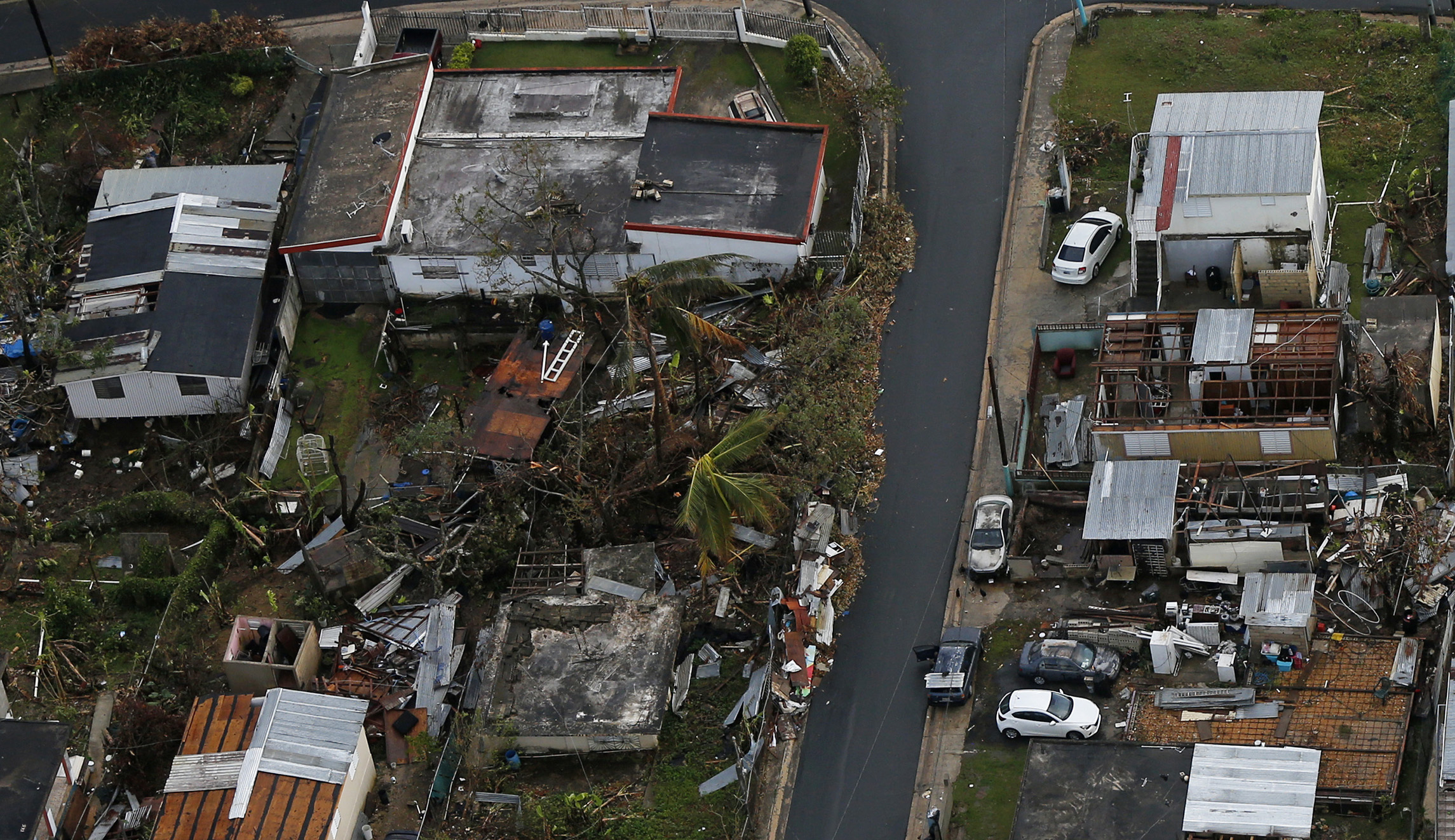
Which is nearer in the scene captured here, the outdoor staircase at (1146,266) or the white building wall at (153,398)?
the outdoor staircase at (1146,266)

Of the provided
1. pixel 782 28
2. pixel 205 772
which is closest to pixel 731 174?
pixel 782 28

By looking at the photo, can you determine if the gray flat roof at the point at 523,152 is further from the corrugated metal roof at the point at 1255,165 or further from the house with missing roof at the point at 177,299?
the corrugated metal roof at the point at 1255,165

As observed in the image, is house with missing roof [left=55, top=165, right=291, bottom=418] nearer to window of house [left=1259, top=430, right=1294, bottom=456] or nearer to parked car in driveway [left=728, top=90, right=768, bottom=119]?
parked car in driveway [left=728, top=90, right=768, bottom=119]

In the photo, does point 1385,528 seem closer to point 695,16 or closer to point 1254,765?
point 1254,765

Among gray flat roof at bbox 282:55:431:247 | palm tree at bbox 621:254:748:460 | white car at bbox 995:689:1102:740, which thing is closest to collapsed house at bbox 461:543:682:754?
palm tree at bbox 621:254:748:460

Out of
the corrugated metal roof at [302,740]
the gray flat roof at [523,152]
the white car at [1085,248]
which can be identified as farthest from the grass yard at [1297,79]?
the corrugated metal roof at [302,740]

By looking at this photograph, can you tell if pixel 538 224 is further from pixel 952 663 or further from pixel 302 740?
pixel 952 663

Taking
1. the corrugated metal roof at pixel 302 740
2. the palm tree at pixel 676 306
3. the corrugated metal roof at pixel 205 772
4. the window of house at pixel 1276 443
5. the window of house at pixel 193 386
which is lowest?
the corrugated metal roof at pixel 205 772
